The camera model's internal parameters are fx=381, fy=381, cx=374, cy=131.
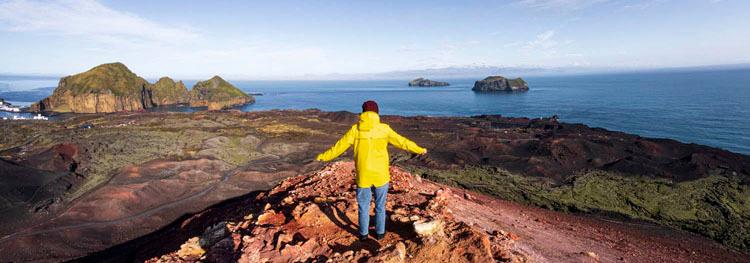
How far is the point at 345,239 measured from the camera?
6.50m

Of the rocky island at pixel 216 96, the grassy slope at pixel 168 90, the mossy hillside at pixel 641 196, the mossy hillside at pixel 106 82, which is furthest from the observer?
the rocky island at pixel 216 96

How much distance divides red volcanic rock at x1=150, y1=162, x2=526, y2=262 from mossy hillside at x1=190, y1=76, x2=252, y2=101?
404 feet

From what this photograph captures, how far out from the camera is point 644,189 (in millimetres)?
24328

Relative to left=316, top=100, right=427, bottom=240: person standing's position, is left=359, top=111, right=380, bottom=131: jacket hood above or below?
above

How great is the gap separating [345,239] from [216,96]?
127 metres

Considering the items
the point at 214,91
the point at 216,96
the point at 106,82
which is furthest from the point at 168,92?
the point at 106,82

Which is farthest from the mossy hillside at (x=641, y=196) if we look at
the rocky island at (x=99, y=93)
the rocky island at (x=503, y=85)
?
the rocky island at (x=503, y=85)

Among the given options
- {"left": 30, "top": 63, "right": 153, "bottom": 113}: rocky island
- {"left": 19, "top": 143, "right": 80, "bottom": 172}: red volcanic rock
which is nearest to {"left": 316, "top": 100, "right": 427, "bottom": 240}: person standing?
{"left": 19, "top": 143, "right": 80, "bottom": 172}: red volcanic rock

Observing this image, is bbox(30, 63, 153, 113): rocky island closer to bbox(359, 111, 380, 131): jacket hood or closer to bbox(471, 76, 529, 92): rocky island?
bbox(359, 111, 380, 131): jacket hood

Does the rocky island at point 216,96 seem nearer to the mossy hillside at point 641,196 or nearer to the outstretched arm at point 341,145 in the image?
the mossy hillside at point 641,196

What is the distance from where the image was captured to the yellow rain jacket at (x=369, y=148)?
570cm

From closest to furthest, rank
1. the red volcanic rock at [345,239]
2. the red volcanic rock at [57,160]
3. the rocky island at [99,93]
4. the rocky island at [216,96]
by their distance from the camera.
A: the red volcanic rock at [345,239] → the red volcanic rock at [57,160] → the rocky island at [99,93] → the rocky island at [216,96]

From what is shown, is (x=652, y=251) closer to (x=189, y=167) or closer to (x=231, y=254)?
(x=231, y=254)

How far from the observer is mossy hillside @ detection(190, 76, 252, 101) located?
123 m
